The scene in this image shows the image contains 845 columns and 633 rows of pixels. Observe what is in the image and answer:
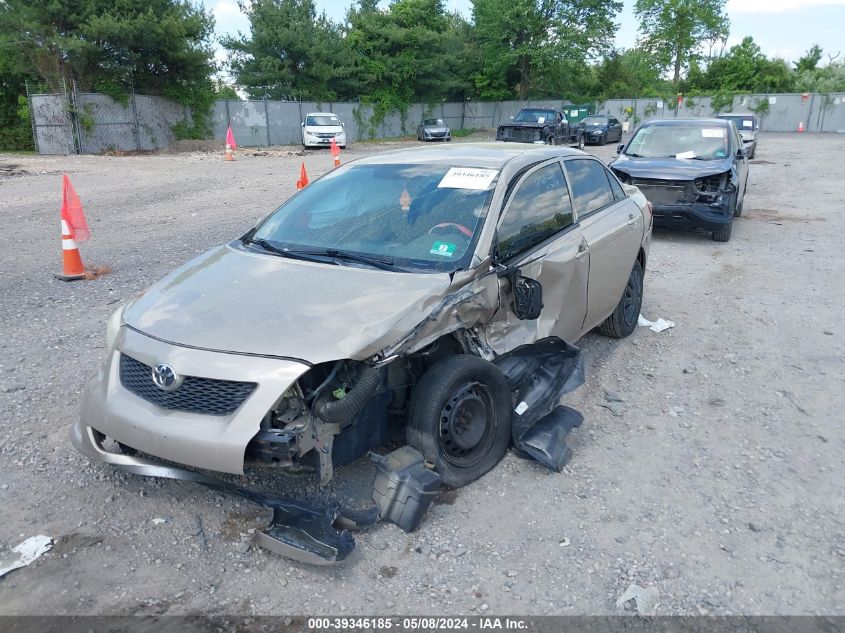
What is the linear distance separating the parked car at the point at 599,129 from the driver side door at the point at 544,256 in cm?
3020

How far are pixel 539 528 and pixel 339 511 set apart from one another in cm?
98

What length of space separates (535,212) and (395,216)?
92 centimetres

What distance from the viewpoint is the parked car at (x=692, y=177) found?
9.56 metres

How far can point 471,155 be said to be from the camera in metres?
4.46

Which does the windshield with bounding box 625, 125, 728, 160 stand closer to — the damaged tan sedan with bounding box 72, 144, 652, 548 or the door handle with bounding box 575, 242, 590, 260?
the damaged tan sedan with bounding box 72, 144, 652, 548

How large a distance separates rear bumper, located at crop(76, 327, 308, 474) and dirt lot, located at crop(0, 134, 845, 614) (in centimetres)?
49

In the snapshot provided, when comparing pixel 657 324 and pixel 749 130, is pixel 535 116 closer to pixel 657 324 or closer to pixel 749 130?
pixel 749 130

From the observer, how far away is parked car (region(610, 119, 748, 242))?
9.56 m

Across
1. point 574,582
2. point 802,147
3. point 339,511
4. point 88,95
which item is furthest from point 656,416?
point 802,147

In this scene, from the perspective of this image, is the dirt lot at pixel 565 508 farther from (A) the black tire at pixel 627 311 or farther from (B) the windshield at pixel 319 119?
(B) the windshield at pixel 319 119

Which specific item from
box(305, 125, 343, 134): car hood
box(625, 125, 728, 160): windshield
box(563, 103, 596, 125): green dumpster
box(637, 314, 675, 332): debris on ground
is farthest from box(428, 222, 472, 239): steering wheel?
box(563, 103, 596, 125): green dumpster

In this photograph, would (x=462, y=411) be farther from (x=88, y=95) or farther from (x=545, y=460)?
(x=88, y=95)

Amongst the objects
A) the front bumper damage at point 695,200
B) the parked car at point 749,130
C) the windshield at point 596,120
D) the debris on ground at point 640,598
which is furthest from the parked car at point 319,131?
the debris on ground at point 640,598

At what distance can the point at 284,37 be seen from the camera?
35.4 m
